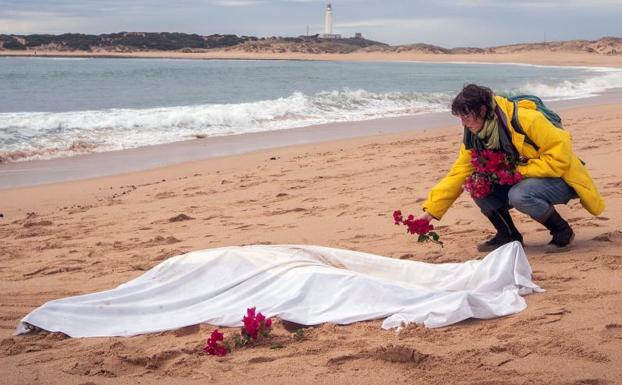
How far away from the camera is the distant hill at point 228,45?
86.3 m

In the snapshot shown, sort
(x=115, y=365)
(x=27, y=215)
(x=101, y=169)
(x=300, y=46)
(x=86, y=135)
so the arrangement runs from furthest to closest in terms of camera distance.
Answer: (x=300, y=46) → (x=86, y=135) → (x=101, y=169) → (x=27, y=215) → (x=115, y=365)

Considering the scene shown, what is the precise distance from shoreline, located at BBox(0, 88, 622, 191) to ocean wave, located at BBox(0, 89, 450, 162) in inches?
24.0

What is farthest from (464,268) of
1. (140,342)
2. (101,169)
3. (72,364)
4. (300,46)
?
(300,46)

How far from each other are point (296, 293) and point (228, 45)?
94.8m

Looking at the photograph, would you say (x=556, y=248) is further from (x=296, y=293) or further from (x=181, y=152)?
(x=181, y=152)

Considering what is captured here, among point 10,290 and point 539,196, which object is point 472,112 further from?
point 10,290

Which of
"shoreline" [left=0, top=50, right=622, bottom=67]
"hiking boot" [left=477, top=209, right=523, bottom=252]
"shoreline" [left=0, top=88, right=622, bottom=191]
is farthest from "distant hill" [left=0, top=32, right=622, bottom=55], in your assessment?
"hiking boot" [left=477, top=209, right=523, bottom=252]

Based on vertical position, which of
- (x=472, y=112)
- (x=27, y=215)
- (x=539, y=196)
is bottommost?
(x=27, y=215)

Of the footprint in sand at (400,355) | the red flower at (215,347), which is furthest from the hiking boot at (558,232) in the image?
the red flower at (215,347)

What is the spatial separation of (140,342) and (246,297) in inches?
24.6

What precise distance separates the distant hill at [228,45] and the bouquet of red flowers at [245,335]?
268ft

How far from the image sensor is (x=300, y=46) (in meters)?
93.4

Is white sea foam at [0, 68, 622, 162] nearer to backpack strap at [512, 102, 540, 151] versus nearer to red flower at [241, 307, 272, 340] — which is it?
backpack strap at [512, 102, 540, 151]

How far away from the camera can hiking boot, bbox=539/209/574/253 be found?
531cm
